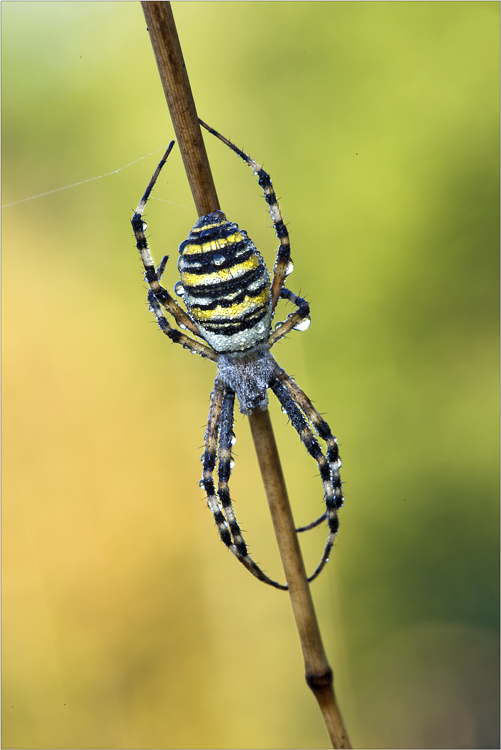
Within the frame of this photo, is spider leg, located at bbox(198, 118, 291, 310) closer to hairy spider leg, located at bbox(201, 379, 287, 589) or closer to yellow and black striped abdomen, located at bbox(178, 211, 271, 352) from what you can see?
yellow and black striped abdomen, located at bbox(178, 211, 271, 352)

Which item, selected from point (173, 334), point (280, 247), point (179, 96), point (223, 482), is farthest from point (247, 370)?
point (179, 96)

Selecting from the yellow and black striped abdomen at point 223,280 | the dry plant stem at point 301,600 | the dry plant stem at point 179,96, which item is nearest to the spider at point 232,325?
the yellow and black striped abdomen at point 223,280

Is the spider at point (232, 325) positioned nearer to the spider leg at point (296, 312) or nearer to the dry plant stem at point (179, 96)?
the spider leg at point (296, 312)

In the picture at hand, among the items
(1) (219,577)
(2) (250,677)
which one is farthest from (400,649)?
(1) (219,577)

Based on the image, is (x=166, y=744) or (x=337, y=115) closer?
(x=337, y=115)

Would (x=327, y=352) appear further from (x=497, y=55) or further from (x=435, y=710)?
(x=435, y=710)

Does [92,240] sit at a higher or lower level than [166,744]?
higher

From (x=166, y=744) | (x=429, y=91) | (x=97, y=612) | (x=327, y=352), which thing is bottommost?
(x=166, y=744)
